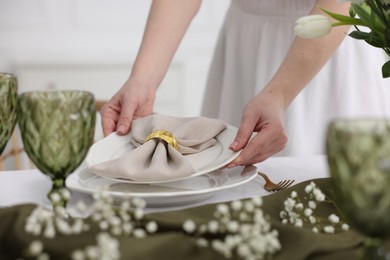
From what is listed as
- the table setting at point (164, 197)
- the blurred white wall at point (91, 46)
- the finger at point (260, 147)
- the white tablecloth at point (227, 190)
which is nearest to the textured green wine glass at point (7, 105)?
the table setting at point (164, 197)

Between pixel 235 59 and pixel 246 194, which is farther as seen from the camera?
pixel 235 59

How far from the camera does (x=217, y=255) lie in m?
0.59

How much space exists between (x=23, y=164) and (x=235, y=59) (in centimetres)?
180

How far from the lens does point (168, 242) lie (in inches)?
23.1

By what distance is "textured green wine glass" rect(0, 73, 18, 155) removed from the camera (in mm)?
793

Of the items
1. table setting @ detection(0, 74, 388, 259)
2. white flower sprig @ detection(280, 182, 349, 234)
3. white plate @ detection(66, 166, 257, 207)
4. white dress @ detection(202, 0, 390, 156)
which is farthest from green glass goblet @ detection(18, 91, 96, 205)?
white dress @ detection(202, 0, 390, 156)

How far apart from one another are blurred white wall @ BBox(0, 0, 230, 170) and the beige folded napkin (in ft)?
6.60

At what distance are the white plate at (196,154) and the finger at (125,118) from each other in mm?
13

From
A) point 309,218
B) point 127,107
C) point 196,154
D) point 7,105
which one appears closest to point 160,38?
point 127,107

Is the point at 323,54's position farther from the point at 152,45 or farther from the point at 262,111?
the point at 152,45

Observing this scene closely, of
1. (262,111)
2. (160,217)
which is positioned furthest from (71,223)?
(262,111)

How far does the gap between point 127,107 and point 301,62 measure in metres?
0.38

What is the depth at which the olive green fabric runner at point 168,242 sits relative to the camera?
565 millimetres

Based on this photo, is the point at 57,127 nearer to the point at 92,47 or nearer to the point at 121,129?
the point at 121,129
